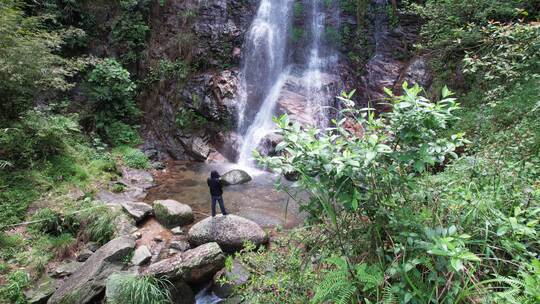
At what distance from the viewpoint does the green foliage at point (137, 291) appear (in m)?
4.03

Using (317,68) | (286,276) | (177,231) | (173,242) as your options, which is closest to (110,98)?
(177,231)

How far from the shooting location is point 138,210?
7191 millimetres

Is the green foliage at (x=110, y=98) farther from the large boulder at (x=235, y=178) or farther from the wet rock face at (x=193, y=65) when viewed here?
the large boulder at (x=235, y=178)

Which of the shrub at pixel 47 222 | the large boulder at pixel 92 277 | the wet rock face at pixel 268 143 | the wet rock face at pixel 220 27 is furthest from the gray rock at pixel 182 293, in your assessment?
the wet rock face at pixel 220 27

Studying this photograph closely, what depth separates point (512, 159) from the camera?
3822 millimetres

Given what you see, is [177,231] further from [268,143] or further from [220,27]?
[220,27]

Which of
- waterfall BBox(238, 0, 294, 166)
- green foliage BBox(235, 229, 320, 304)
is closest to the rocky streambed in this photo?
green foliage BBox(235, 229, 320, 304)

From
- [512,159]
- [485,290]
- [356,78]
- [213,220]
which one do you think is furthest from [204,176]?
[485,290]

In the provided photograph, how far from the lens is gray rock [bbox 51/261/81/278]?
5.18 m

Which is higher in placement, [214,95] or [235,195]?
[214,95]

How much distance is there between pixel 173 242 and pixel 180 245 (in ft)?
0.72

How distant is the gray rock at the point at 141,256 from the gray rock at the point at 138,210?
52.5 inches

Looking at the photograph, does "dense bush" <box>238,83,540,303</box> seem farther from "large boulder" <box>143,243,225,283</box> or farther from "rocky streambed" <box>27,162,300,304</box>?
"large boulder" <box>143,243,225,283</box>

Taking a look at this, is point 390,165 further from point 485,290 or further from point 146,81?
point 146,81
